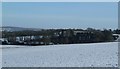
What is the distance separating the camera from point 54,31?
89.7 ft

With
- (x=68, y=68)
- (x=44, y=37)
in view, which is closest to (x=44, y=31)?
(x=44, y=37)

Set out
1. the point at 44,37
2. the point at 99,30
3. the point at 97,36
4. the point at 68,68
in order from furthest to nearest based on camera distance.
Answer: the point at 97,36 < the point at 99,30 < the point at 44,37 < the point at 68,68

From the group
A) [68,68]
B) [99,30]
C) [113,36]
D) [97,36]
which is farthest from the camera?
[113,36]

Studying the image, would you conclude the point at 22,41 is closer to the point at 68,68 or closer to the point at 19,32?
the point at 19,32

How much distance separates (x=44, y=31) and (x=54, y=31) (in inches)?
39.7

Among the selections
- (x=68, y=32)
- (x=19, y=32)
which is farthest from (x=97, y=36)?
(x=19, y=32)

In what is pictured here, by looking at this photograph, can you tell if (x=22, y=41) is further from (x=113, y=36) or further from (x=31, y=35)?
(x=113, y=36)

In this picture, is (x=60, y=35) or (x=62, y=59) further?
(x=60, y=35)

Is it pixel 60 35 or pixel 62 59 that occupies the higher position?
pixel 60 35

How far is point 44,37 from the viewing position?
26625 mm

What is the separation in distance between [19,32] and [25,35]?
628 mm

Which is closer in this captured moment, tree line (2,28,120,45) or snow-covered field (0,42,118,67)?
snow-covered field (0,42,118,67)

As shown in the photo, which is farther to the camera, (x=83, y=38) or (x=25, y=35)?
(x=83, y=38)

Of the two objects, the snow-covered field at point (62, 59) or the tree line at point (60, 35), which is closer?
the snow-covered field at point (62, 59)
